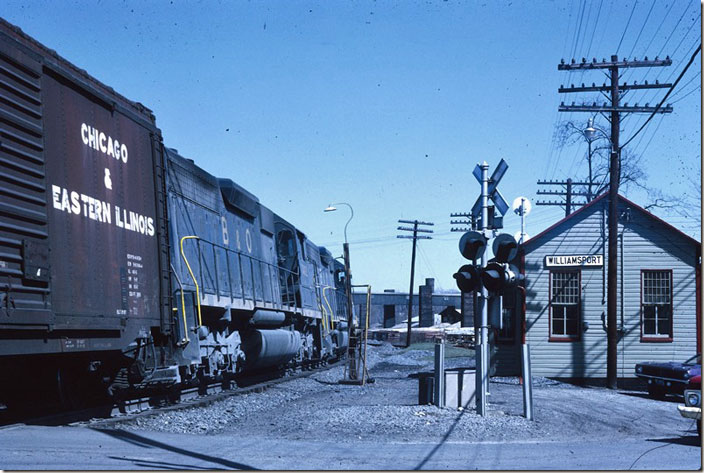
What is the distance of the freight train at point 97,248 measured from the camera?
9.37 metres

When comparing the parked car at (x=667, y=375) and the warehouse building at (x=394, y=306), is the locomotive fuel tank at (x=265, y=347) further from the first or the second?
the warehouse building at (x=394, y=306)

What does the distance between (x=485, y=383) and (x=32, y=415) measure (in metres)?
7.55

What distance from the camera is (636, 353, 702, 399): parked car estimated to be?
21109 millimetres

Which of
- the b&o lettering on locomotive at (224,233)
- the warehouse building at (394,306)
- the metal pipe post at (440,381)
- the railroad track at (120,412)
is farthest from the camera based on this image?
the warehouse building at (394,306)

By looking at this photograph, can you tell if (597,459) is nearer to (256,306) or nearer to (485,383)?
(485,383)

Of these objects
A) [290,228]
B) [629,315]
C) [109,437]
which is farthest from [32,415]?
[629,315]

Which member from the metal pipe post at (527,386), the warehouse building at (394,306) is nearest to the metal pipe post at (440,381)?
the metal pipe post at (527,386)

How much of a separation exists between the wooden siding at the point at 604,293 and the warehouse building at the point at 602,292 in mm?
30

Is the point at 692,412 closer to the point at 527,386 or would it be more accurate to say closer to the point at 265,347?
the point at 527,386

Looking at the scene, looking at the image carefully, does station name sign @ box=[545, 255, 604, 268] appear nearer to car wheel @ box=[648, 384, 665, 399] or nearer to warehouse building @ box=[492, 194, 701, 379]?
warehouse building @ box=[492, 194, 701, 379]

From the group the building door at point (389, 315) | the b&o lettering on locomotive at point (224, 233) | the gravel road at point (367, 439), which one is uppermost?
the b&o lettering on locomotive at point (224, 233)

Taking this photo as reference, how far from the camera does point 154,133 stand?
1403 cm

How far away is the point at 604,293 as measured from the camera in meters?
26.3

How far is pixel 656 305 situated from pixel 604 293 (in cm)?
169
